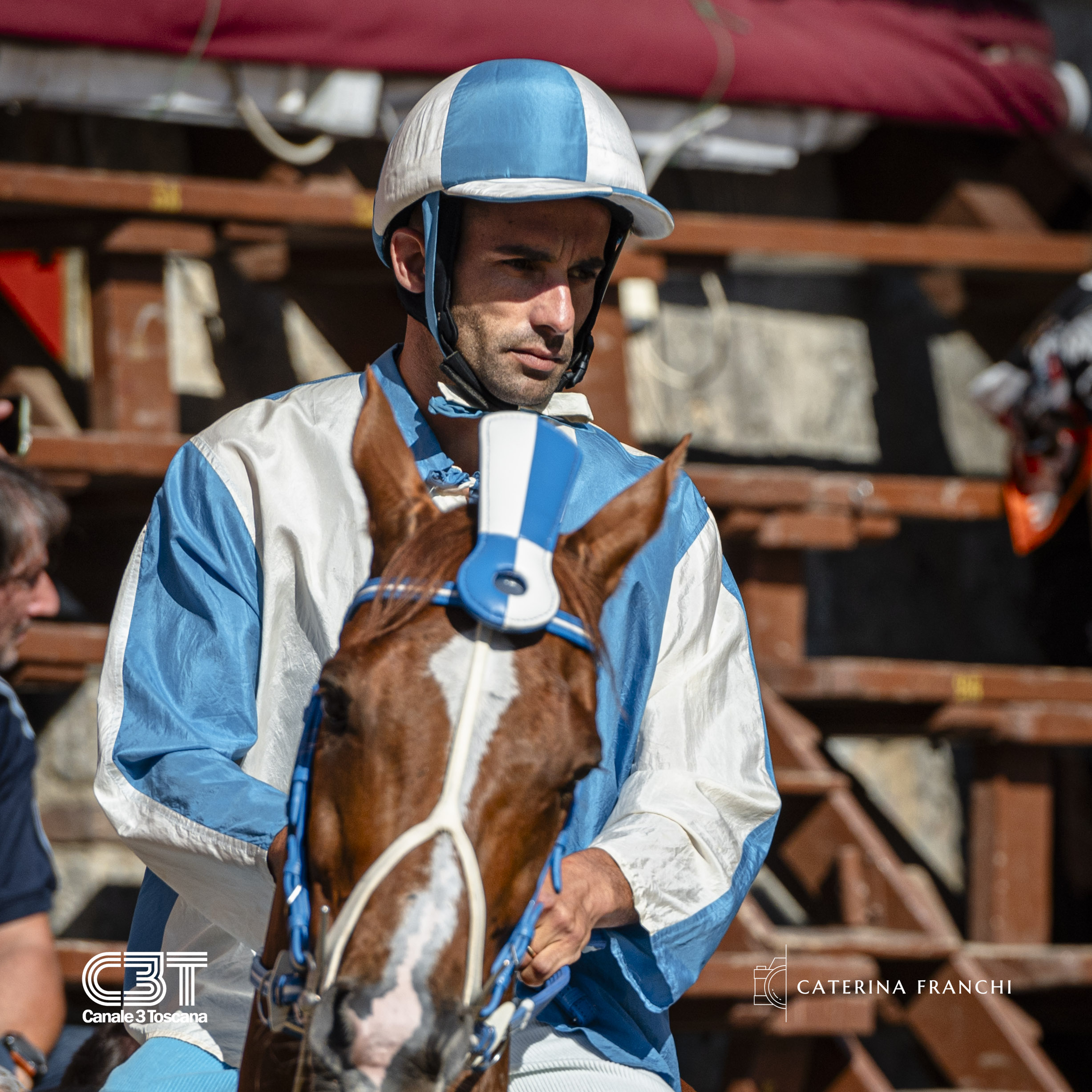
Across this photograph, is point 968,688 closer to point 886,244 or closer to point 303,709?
point 886,244

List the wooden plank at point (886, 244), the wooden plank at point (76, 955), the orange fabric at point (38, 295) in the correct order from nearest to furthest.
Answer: the wooden plank at point (76, 955) < the wooden plank at point (886, 244) < the orange fabric at point (38, 295)

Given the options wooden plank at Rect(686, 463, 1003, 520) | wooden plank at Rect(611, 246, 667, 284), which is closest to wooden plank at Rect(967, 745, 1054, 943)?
wooden plank at Rect(686, 463, 1003, 520)

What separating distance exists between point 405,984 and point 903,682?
9.50ft

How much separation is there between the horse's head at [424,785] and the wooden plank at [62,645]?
7.27 feet

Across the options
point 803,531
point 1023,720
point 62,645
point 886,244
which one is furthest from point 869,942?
point 62,645

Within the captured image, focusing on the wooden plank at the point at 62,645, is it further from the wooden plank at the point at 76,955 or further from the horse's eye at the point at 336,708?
the horse's eye at the point at 336,708

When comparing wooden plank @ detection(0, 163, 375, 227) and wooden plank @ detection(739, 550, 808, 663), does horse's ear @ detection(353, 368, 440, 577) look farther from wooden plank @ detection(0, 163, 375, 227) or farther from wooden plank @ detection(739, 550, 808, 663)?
wooden plank @ detection(739, 550, 808, 663)

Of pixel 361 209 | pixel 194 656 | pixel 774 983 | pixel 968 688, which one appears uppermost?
pixel 361 209

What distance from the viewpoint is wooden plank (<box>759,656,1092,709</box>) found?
3707mm

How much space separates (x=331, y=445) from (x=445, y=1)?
7.66 feet

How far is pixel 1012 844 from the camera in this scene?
13.0ft

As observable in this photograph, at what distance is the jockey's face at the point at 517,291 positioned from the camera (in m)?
1.85

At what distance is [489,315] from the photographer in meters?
1.85

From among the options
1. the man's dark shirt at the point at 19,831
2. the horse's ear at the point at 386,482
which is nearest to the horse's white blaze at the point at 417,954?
the horse's ear at the point at 386,482
